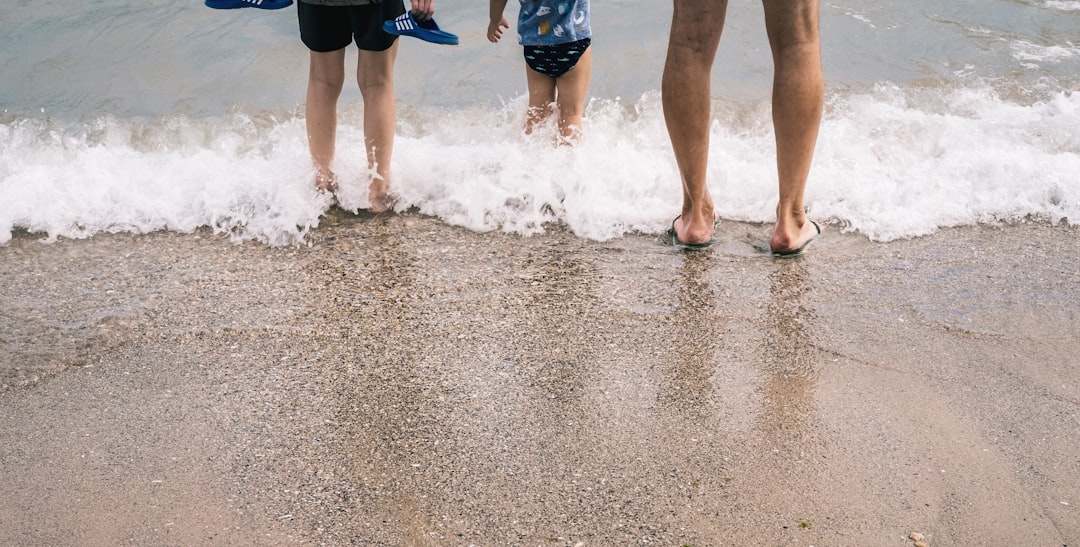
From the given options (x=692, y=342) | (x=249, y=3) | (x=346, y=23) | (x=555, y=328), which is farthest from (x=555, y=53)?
(x=692, y=342)

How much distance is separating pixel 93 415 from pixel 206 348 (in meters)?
0.37

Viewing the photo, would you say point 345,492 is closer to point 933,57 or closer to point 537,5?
point 537,5

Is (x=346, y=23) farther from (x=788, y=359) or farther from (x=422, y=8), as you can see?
(x=788, y=359)

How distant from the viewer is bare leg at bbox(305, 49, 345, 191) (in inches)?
131

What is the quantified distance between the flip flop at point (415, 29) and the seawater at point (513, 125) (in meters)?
0.69

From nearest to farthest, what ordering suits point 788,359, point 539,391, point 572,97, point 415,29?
point 539,391 → point 788,359 → point 415,29 → point 572,97

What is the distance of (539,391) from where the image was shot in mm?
2340

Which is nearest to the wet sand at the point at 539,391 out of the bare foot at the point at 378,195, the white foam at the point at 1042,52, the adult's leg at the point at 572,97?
the bare foot at the point at 378,195

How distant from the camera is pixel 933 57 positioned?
550 centimetres

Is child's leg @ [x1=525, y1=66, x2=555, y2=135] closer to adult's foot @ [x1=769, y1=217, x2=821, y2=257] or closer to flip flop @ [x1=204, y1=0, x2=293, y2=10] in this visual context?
flip flop @ [x1=204, y1=0, x2=293, y2=10]

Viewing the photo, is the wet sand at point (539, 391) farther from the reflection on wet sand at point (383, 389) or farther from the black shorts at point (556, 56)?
the black shorts at point (556, 56)

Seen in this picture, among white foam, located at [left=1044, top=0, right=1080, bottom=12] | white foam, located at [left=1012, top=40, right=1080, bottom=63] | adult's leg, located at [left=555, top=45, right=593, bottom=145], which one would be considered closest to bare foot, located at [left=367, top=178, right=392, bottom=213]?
adult's leg, located at [left=555, top=45, right=593, bottom=145]

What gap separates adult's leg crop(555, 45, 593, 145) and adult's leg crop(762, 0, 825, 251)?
0.98 metres

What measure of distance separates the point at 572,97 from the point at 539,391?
5.73 feet
